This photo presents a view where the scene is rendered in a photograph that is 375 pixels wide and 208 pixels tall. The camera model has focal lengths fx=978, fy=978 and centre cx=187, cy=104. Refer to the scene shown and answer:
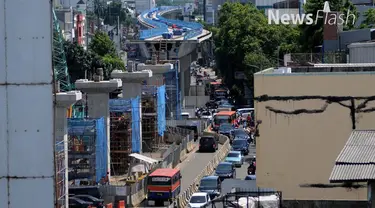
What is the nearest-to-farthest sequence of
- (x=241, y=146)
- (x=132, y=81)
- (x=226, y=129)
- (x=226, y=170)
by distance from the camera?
(x=226, y=170) < (x=132, y=81) < (x=241, y=146) < (x=226, y=129)

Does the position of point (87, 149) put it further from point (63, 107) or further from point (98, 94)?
point (63, 107)

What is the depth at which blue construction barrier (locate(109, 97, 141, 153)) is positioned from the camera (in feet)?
131

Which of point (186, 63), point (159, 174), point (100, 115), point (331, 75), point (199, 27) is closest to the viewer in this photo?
point (331, 75)

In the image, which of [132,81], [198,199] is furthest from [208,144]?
[198,199]

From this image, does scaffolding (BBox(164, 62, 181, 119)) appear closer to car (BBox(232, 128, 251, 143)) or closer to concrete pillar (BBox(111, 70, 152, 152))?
car (BBox(232, 128, 251, 143))

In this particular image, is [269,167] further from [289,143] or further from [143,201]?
[143,201]

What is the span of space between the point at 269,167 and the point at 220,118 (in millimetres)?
42316

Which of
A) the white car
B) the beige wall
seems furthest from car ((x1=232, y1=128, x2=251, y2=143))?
the beige wall

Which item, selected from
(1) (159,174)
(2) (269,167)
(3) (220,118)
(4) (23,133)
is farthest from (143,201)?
(3) (220,118)

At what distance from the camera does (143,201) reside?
3275 cm

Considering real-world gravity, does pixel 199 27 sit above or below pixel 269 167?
above

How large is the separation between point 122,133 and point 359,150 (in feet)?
100

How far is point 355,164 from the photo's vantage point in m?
8.29

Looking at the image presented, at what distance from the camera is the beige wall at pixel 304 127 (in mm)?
18328
